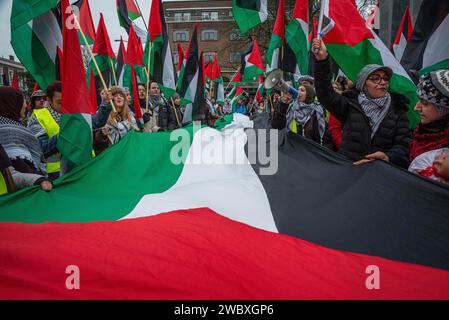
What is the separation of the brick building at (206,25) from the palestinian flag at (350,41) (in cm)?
4460

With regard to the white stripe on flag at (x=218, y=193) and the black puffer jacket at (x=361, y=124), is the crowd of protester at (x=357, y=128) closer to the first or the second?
the black puffer jacket at (x=361, y=124)

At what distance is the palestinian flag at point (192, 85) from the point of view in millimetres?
Answer: 7480

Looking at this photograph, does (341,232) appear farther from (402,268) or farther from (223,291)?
(223,291)

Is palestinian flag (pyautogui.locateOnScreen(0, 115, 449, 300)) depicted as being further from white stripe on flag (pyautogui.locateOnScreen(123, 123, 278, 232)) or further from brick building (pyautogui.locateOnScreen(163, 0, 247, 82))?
brick building (pyautogui.locateOnScreen(163, 0, 247, 82))

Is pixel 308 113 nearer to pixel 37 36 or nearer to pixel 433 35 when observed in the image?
pixel 433 35

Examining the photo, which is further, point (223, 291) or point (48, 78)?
point (48, 78)

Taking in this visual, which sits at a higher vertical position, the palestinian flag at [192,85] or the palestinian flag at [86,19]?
the palestinian flag at [86,19]

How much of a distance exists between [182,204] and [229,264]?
1023 millimetres

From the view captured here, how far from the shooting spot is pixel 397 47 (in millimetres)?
5668

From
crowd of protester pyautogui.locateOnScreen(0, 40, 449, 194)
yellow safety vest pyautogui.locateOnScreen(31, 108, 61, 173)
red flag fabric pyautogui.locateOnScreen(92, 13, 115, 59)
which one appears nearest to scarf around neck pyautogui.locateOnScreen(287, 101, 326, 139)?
crowd of protester pyautogui.locateOnScreen(0, 40, 449, 194)

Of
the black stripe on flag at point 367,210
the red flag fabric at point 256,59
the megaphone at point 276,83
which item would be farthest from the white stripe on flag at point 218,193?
the red flag fabric at point 256,59

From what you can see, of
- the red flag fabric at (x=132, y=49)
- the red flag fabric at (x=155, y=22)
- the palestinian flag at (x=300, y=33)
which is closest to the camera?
the palestinian flag at (x=300, y=33)

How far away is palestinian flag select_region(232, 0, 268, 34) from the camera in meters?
5.73
